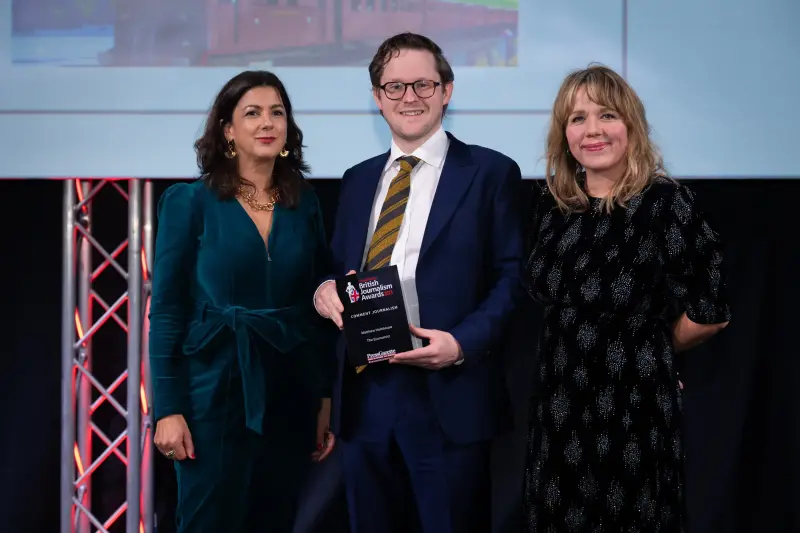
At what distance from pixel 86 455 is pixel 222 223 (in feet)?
4.16

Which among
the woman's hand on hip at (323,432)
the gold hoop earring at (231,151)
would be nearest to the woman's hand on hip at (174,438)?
the woman's hand on hip at (323,432)

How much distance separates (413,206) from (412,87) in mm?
322

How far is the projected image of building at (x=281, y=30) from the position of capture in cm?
287

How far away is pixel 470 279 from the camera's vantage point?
7.11 feet

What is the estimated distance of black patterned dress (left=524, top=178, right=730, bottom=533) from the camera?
6.61 feet

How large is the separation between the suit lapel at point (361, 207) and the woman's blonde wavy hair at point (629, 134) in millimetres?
493

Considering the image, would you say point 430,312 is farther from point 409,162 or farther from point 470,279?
point 409,162

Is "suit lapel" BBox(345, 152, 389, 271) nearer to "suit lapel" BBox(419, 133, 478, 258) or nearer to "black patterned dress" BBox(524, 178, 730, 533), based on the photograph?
"suit lapel" BBox(419, 133, 478, 258)

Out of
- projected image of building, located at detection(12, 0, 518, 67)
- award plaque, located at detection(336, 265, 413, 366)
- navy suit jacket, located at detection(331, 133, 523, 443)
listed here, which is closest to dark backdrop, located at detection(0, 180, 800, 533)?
projected image of building, located at detection(12, 0, 518, 67)

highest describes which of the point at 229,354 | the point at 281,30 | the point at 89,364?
the point at 281,30

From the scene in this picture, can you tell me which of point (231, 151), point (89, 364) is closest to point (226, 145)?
point (231, 151)

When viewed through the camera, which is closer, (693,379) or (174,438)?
(174,438)

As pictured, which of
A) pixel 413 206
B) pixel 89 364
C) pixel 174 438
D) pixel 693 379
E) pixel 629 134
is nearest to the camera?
pixel 629 134

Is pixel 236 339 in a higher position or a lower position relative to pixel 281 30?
lower
